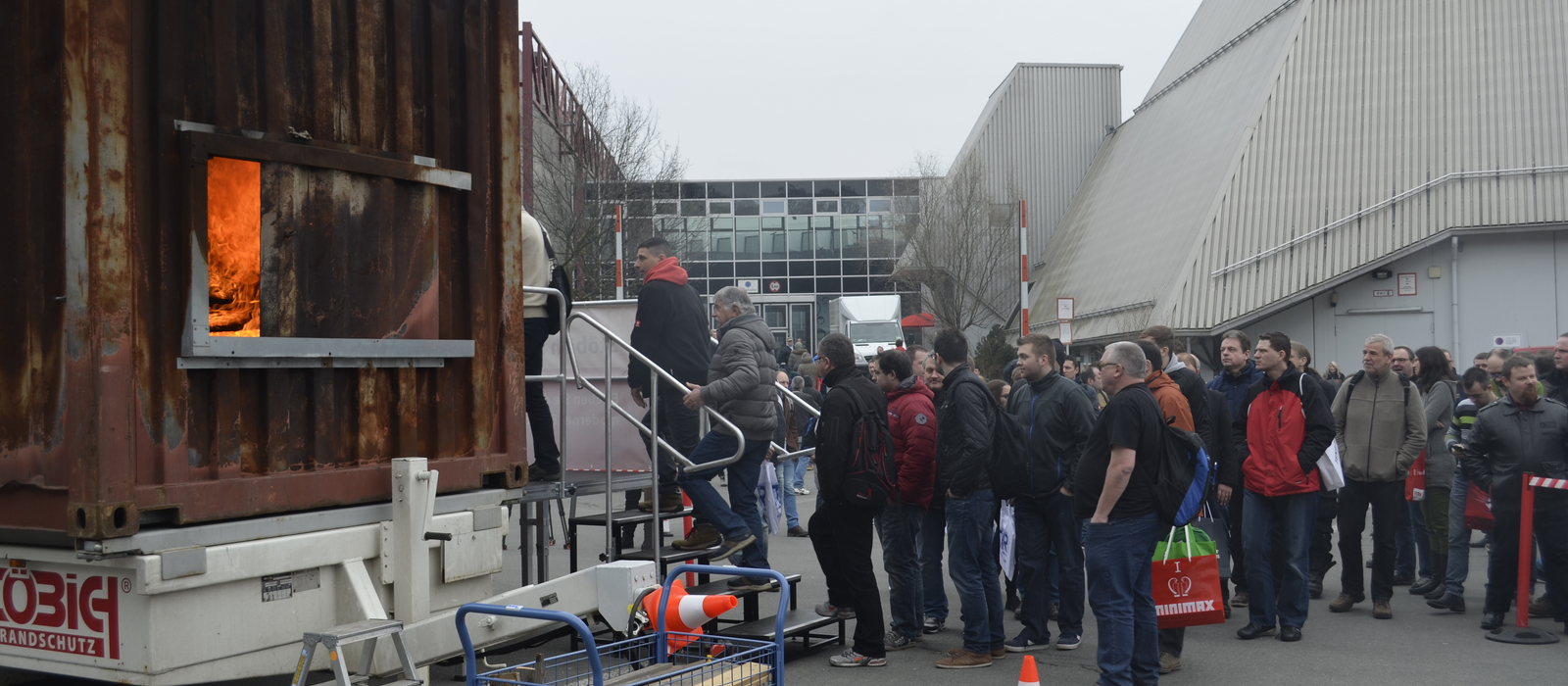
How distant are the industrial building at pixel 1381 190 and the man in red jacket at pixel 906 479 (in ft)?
53.5

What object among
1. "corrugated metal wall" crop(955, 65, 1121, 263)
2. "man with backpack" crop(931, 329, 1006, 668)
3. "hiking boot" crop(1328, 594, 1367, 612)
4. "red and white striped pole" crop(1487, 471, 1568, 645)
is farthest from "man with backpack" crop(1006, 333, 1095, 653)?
"corrugated metal wall" crop(955, 65, 1121, 263)

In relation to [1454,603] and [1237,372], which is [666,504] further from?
[1454,603]

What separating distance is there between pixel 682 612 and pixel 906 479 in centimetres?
334

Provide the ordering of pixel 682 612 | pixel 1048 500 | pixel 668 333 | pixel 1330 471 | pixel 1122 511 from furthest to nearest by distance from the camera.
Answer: pixel 1330 471
pixel 668 333
pixel 1048 500
pixel 1122 511
pixel 682 612

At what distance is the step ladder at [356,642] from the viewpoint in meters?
3.76

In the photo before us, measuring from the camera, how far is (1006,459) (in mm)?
7344

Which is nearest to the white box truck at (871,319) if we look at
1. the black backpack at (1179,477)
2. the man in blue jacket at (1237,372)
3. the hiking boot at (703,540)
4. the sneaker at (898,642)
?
the man in blue jacket at (1237,372)

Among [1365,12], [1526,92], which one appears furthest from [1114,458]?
[1365,12]

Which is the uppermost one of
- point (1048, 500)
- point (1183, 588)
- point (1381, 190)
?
point (1381, 190)

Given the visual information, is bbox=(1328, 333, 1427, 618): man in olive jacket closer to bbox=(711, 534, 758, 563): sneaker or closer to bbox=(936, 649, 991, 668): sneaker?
bbox=(936, 649, 991, 668): sneaker

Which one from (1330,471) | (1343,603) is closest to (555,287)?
(1330,471)

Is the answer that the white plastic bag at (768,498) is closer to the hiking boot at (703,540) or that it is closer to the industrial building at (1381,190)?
the hiking boot at (703,540)

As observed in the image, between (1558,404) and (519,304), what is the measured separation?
6.71 metres

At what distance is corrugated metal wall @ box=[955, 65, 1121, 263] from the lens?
1448 inches
